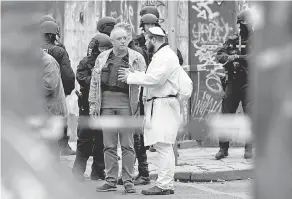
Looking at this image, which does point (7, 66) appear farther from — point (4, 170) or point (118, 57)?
point (118, 57)

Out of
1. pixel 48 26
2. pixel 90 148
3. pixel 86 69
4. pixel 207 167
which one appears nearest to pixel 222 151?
pixel 207 167

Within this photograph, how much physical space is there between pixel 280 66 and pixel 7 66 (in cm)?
59

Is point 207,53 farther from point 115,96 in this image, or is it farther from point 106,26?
point 115,96

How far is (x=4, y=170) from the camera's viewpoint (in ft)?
4.69

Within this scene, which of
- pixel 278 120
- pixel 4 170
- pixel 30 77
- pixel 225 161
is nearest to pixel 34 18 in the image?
pixel 30 77

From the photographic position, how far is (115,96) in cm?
563

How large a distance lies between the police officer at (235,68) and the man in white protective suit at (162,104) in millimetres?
2133

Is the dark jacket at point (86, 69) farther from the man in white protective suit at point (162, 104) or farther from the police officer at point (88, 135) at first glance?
the man in white protective suit at point (162, 104)

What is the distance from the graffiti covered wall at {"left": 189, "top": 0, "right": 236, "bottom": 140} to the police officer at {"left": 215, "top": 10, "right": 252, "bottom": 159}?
181cm

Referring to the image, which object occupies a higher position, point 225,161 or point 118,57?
point 118,57

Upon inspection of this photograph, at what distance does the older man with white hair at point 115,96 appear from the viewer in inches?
221

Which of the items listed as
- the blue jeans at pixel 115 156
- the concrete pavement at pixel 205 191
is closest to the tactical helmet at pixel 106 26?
the blue jeans at pixel 115 156

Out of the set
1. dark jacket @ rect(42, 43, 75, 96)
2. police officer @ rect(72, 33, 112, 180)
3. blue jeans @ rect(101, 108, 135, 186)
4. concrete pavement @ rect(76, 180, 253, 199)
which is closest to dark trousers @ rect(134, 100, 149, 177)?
concrete pavement @ rect(76, 180, 253, 199)

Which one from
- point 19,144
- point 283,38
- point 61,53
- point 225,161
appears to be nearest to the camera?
point 283,38
